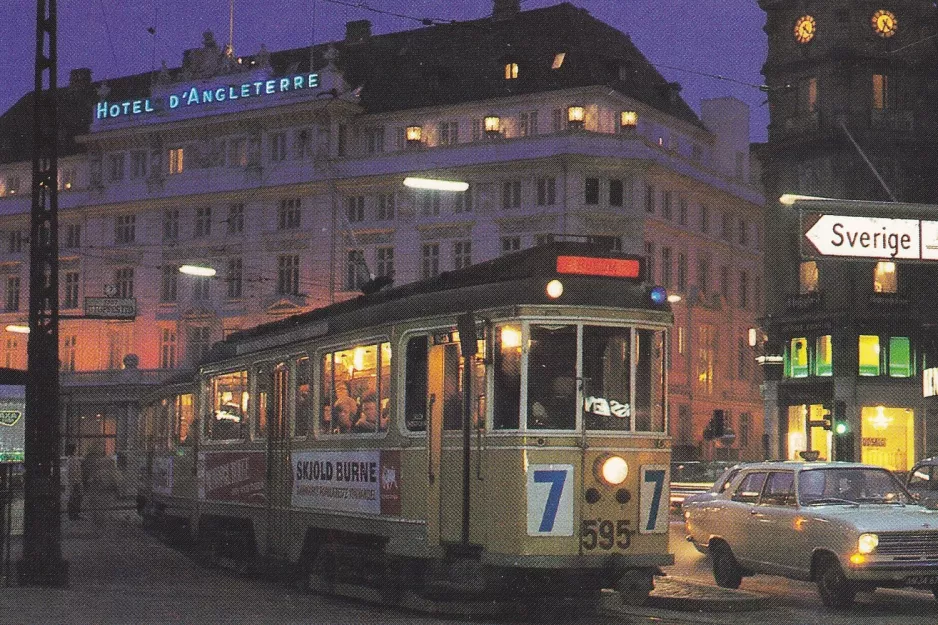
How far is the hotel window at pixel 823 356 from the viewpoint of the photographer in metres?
59.1

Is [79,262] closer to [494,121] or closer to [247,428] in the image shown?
[494,121]

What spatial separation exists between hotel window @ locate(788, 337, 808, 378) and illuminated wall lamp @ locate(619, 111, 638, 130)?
42.7 feet

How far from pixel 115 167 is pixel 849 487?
66542mm

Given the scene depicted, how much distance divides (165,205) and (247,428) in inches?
2303

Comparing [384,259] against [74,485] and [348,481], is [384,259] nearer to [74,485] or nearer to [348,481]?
[74,485]

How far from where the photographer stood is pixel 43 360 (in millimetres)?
18422

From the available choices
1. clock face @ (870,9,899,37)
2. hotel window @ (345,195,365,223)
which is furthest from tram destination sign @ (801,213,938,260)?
hotel window @ (345,195,365,223)

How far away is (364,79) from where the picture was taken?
75.2m

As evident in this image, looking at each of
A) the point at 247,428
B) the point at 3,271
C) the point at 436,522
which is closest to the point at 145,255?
the point at 3,271

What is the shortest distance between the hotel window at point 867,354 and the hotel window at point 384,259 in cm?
2158

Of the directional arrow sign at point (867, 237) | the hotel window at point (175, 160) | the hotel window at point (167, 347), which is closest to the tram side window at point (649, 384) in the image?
Answer: the directional arrow sign at point (867, 237)

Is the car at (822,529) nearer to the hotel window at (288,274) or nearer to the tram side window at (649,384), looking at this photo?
the tram side window at (649,384)

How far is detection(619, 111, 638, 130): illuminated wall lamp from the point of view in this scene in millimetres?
68938

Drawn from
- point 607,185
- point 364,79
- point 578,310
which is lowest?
point 578,310
